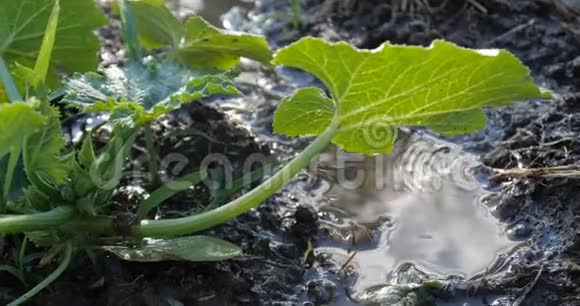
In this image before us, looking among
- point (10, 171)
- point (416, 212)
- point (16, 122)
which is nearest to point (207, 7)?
point (416, 212)

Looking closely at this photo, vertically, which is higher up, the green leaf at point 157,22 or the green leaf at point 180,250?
the green leaf at point 157,22

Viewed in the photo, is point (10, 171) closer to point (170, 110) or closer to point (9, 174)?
point (9, 174)

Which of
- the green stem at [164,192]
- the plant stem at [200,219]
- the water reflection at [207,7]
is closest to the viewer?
the plant stem at [200,219]

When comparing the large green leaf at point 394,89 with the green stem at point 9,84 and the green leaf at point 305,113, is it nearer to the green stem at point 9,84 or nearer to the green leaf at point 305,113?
the green leaf at point 305,113

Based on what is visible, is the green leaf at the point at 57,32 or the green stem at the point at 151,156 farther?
the green stem at the point at 151,156

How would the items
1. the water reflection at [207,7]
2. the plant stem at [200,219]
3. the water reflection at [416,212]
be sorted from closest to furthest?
1. the plant stem at [200,219]
2. the water reflection at [416,212]
3. the water reflection at [207,7]

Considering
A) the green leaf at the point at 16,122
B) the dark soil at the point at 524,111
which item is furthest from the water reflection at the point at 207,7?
the green leaf at the point at 16,122

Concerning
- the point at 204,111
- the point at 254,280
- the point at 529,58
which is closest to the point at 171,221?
the point at 254,280

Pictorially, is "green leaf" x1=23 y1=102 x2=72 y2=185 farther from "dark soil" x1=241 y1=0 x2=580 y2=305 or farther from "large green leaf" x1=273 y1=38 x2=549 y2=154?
"dark soil" x1=241 y1=0 x2=580 y2=305
